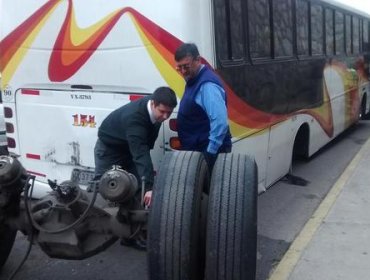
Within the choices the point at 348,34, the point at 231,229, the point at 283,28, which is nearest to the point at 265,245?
the point at 231,229

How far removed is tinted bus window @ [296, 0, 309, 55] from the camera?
713 cm

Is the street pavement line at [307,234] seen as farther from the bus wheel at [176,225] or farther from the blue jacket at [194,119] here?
the bus wheel at [176,225]

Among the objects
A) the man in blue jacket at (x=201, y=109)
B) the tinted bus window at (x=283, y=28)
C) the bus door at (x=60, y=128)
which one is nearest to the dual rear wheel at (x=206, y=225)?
the man in blue jacket at (x=201, y=109)

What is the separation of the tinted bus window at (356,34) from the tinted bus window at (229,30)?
638 centimetres

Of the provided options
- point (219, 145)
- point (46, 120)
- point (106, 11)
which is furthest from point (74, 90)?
point (219, 145)

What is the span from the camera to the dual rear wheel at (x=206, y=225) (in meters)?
2.98

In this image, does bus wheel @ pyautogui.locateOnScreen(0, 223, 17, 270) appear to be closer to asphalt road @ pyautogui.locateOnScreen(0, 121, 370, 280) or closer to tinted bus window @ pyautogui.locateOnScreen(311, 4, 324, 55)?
asphalt road @ pyautogui.locateOnScreen(0, 121, 370, 280)

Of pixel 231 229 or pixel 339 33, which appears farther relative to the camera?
pixel 339 33

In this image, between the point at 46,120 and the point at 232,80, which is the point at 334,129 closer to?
the point at 232,80

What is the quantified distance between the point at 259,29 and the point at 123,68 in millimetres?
1846

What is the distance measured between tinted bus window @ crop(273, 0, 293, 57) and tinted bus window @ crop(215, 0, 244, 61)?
110 centimetres

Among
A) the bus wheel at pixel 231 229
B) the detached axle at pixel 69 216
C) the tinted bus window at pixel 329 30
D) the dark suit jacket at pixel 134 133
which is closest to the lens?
the bus wheel at pixel 231 229

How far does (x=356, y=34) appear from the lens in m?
11.2

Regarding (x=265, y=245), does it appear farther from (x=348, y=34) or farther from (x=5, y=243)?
(x=348, y=34)
